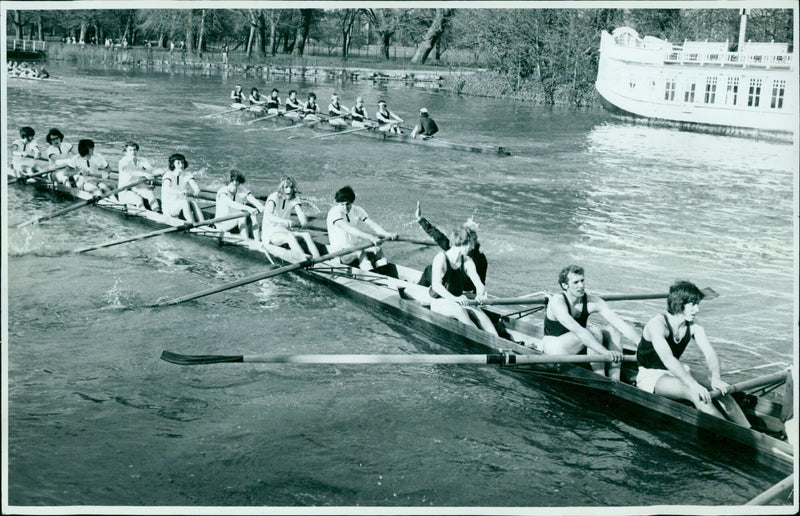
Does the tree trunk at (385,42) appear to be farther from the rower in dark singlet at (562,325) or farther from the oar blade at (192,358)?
the oar blade at (192,358)

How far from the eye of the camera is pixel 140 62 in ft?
47.8

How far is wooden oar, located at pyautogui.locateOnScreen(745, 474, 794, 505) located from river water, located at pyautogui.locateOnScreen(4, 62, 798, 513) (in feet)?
2.41

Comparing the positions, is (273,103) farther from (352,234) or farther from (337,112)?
(352,234)

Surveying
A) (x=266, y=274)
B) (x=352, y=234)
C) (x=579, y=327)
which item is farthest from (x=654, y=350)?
(x=266, y=274)

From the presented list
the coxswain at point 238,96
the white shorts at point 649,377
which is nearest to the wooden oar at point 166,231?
the white shorts at point 649,377

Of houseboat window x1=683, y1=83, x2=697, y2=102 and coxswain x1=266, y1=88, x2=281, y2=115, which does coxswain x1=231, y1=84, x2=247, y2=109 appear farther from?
houseboat window x1=683, y1=83, x2=697, y2=102

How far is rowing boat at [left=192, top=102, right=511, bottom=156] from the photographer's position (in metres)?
19.0

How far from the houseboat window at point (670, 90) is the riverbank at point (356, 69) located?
1.76 metres

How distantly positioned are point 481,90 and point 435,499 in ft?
47.3

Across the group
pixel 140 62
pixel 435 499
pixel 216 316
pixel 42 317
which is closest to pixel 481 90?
pixel 140 62

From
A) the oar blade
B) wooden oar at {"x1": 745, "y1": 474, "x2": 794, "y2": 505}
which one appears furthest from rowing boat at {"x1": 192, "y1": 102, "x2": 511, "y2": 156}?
wooden oar at {"x1": 745, "y1": 474, "x2": 794, "y2": 505}

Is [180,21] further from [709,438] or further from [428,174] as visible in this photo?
[709,438]

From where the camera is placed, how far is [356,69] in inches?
937

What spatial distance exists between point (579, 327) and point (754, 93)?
16.2 feet
